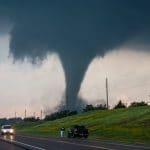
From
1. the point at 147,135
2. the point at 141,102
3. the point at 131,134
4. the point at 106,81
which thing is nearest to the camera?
the point at 147,135

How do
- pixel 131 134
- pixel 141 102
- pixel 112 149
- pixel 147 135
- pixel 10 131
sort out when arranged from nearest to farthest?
pixel 112 149 < pixel 147 135 < pixel 131 134 < pixel 10 131 < pixel 141 102

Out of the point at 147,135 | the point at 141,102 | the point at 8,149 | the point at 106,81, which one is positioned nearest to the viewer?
the point at 8,149

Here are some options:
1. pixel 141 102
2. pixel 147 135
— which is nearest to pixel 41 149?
pixel 147 135

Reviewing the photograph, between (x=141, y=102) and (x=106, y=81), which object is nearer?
(x=106, y=81)

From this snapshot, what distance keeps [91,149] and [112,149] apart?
1.50 metres

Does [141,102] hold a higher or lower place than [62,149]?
higher

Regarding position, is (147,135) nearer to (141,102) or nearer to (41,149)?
(41,149)

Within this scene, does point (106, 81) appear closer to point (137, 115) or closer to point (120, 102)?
point (137, 115)

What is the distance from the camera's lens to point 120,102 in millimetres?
180500

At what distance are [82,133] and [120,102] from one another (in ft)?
355

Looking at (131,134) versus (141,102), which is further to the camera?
(141,102)

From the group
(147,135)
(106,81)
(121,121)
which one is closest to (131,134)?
(147,135)

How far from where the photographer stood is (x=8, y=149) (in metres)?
40.7

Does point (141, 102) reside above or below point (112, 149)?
above
